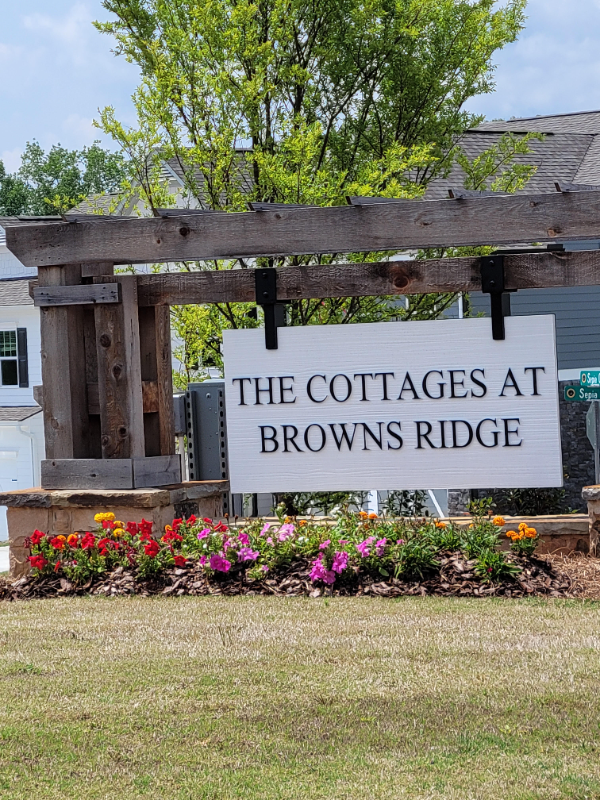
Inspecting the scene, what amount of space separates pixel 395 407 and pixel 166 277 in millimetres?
1877

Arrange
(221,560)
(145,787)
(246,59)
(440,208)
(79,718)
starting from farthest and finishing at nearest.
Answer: (246,59) → (440,208) → (221,560) → (79,718) → (145,787)

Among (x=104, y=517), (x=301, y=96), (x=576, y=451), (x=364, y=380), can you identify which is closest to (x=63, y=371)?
(x=104, y=517)

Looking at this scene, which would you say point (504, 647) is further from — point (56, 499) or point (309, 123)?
point (309, 123)

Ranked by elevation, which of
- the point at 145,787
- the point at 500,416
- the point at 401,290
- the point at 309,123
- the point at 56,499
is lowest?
the point at 145,787


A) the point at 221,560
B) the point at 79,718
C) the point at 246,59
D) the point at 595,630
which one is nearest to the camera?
the point at 79,718

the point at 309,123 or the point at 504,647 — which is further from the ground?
the point at 309,123

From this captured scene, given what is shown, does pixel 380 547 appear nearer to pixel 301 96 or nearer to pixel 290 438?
pixel 290 438

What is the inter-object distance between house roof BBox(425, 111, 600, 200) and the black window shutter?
34.2 ft

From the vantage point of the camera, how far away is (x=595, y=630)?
521 cm

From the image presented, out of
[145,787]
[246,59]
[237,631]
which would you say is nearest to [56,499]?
[237,631]

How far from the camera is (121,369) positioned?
7.39 meters

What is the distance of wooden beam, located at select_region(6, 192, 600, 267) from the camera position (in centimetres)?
690

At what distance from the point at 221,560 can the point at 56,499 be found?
1552mm

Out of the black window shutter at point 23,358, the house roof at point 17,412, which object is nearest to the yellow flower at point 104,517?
the house roof at point 17,412
